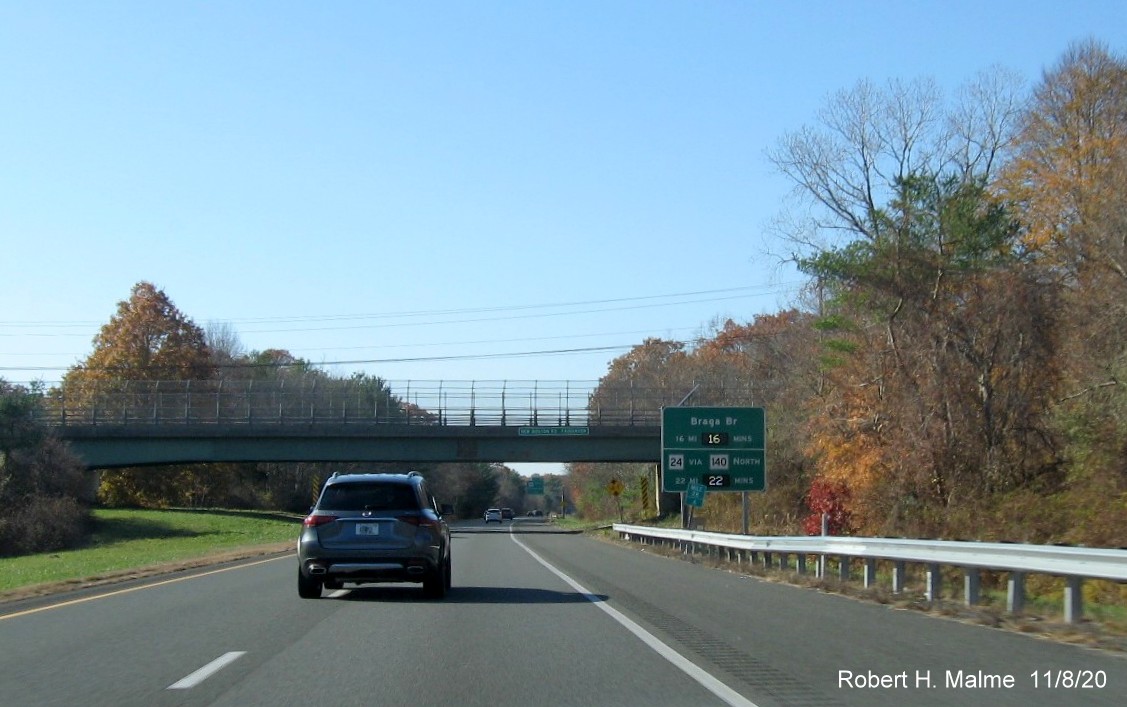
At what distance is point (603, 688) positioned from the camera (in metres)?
9.42

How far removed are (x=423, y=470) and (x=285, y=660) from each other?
10672 centimetres

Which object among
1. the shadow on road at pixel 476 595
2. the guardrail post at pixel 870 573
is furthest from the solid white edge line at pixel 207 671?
the guardrail post at pixel 870 573

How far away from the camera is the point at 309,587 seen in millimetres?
17062

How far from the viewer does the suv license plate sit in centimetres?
1670

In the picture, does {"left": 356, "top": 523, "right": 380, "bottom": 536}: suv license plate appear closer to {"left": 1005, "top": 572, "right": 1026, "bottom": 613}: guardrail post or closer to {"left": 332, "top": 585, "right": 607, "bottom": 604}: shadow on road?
{"left": 332, "top": 585, "right": 607, "bottom": 604}: shadow on road

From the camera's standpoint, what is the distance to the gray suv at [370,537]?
54.4 feet

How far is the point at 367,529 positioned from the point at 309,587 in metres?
1.25

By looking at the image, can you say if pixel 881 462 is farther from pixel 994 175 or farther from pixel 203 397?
pixel 203 397

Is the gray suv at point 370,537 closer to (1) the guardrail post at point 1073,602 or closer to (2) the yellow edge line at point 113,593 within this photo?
(2) the yellow edge line at point 113,593

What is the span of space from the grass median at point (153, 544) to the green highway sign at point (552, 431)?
40.9 feet

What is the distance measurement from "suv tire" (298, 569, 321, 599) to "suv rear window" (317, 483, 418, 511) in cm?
101

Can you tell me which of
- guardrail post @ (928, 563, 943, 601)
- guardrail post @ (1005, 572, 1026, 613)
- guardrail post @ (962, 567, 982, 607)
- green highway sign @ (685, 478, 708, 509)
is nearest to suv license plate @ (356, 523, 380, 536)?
guardrail post @ (928, 563, 943, 601)

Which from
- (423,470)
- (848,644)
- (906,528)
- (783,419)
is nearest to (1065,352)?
(906,528)

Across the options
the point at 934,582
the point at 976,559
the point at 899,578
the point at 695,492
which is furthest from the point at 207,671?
the point at 695,492
